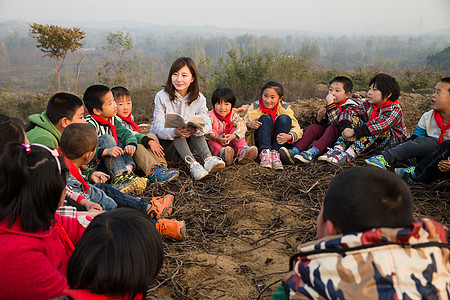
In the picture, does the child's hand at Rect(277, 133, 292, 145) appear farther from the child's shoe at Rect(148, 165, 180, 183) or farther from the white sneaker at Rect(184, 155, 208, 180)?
the child's shoe at Rect(148, 165, 180, 183)

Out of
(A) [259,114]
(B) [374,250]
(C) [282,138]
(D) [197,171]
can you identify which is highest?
(B) [374,250]

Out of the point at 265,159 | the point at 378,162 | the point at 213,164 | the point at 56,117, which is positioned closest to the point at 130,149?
the point at 56,117

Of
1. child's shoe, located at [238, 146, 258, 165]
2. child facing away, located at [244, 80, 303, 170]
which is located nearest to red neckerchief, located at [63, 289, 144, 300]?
child's shoe, located at [238, 146, 258, 165]

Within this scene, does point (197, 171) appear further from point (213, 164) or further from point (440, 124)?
point (440, 124)

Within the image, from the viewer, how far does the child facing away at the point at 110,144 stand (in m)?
3.36

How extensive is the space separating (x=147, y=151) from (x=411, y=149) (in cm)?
301

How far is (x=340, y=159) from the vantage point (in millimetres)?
4039

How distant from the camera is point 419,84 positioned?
1127 cm

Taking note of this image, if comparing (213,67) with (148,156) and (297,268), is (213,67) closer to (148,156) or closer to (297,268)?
(148,156)

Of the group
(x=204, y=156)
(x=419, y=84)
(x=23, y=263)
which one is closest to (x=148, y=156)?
(x=204, y=156)

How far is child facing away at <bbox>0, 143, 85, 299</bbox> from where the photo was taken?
147 centimetres

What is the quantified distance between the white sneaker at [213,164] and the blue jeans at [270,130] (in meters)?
0.74

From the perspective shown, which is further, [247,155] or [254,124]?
[254,124]

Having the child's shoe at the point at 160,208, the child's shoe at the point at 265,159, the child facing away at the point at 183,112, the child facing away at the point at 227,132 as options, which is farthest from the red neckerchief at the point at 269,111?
the child's shoe at the point at 160,208
